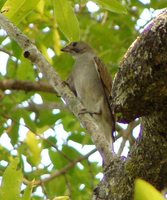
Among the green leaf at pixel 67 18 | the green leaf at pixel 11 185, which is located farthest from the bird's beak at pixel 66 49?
the green leaf at pixel 11 185

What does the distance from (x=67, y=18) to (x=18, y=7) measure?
32 centimetres

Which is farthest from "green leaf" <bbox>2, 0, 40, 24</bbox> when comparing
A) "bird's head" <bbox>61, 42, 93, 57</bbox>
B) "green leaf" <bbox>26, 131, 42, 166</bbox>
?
"bird's head" <bbox>61, 42, 93, 57</bbox>

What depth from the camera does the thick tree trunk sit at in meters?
2.64

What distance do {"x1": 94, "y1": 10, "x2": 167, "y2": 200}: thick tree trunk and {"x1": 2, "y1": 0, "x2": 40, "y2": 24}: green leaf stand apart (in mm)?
756

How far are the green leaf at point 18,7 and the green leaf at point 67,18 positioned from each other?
0.16m

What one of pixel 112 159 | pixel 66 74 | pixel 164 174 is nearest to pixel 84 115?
pixel 112 159

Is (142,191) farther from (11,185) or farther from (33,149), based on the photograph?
(33,149)

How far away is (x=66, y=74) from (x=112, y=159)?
3757 millimetres

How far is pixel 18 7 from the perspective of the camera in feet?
11.0

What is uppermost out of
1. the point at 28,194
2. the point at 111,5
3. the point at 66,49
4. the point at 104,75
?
the point at 66,49

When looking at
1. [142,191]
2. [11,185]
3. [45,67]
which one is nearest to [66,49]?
[45,67]

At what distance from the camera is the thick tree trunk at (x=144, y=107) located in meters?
2.64

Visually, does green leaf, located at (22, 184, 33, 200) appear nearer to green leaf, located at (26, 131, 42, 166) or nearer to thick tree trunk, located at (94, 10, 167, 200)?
thick tree trunk, located at (94, 10, 167, 200)

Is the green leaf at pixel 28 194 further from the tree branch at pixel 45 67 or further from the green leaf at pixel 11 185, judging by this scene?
the tree branch at pixel 45 67
